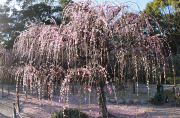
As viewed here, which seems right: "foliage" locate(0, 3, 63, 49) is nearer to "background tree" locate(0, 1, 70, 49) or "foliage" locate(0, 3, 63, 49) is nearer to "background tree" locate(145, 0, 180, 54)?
"background tree" locate(0, 1, 70, 49)

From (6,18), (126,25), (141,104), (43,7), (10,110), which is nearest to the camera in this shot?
(126,25)

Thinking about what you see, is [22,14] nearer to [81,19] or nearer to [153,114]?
[81,19]

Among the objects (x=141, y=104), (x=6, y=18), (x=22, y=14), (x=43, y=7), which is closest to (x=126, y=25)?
(x=141, y=104)

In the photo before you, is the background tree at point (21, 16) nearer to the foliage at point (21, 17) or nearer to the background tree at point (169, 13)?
the foliage at point (21, 17)

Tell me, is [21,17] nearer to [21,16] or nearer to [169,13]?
[21,16]

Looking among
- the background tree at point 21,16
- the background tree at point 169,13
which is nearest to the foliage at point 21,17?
the background tree at point 21,16

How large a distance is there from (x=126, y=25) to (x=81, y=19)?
0.80 m

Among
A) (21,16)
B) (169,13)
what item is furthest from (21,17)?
(169,13)

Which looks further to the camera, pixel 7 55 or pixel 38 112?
pixel 7 55

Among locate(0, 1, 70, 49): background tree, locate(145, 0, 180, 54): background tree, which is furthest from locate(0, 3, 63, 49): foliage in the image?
locate(145, 0, 180, 54): background tree

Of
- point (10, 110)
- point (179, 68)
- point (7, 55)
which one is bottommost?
point (10, 110)

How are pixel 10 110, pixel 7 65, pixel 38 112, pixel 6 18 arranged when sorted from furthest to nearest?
pixel 6 18
pixel 7 65
pixel 10 110
pixel 38 112

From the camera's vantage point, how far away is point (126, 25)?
8.07ft

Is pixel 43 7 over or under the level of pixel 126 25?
over
